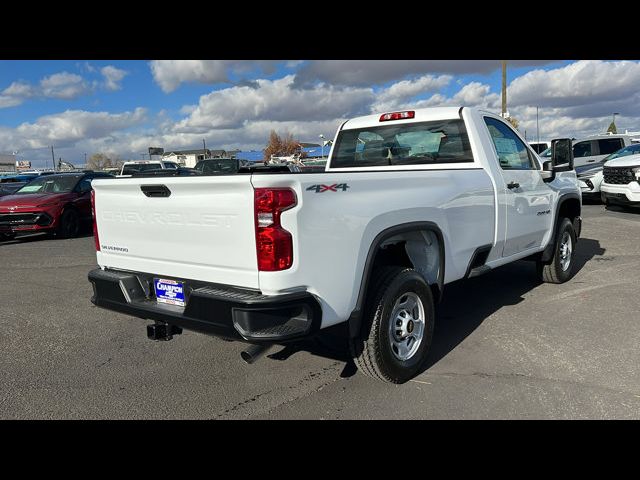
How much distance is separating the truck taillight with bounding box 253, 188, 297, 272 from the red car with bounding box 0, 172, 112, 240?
10.3 metres

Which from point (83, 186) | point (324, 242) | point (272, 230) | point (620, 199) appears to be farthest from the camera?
point (83, 186)

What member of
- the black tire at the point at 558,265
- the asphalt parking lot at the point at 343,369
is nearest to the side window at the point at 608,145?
the black tire at the point at 558,265

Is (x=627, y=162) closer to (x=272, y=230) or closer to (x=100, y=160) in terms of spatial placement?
(x=272, y=230)

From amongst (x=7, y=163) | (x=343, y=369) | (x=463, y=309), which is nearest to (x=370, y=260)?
(x=343, y=369)

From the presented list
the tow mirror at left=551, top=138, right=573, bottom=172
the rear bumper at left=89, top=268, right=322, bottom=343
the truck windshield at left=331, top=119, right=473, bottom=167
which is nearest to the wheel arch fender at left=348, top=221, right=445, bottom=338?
the rear bumper at left=89, top=268, right=322, bottom=343

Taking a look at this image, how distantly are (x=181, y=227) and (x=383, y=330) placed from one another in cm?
148

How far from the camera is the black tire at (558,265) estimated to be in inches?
232

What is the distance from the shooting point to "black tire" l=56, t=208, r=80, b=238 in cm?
1134

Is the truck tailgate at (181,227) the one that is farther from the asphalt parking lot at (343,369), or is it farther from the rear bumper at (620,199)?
the rear bumper at (620,199)

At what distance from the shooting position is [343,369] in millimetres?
3799
